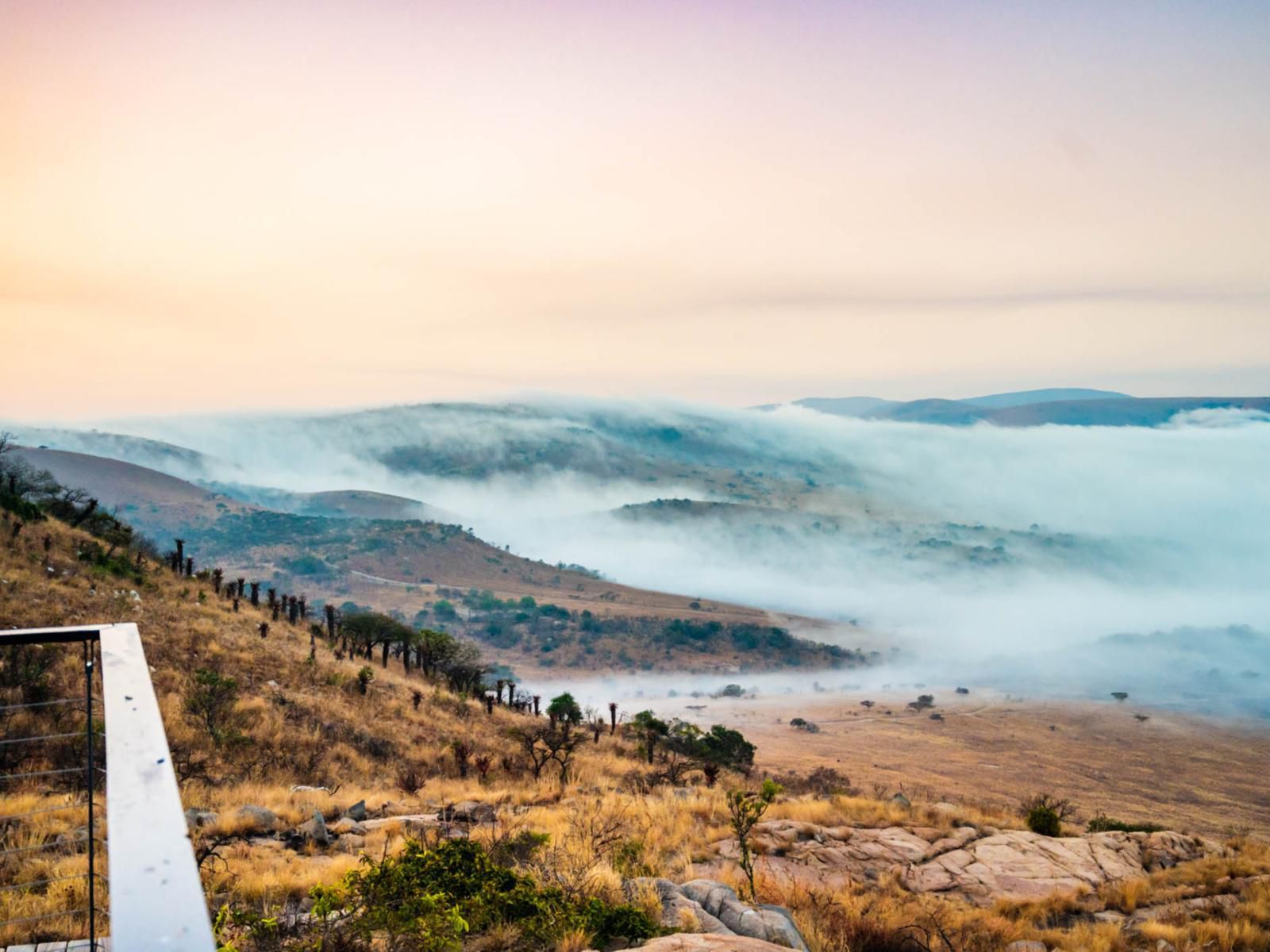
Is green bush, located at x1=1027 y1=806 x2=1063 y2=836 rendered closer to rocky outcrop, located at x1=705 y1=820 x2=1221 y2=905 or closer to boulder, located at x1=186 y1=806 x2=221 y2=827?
rocky outcrop, located at x1=705 y1=820 x2=1221 y2=905

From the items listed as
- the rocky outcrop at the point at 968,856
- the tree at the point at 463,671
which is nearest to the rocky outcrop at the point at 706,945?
the rocky outcrop at the point at 968,856

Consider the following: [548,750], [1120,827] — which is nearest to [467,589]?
[548,750]

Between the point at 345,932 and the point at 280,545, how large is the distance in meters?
150

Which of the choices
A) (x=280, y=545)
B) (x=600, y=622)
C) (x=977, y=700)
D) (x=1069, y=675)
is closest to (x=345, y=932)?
(x=977, y=700)

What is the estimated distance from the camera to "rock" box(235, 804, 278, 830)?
38.2 ft

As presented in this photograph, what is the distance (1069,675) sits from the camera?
344 feet

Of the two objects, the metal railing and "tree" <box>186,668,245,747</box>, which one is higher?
the metal railing

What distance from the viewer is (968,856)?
577 inches

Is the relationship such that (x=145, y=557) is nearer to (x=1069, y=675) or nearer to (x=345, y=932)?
(x=345, y=932)

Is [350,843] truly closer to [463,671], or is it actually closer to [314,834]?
[314,834]

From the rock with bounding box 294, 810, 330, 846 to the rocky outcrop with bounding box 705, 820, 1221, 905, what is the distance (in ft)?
19.8

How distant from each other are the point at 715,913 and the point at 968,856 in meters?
8.93

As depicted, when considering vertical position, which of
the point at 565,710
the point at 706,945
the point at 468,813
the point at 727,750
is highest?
the point at 706,945

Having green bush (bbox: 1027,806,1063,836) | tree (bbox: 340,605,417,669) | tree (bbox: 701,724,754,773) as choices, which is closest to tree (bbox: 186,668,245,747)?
green bush (bbox: 1027,806,1063,836)
